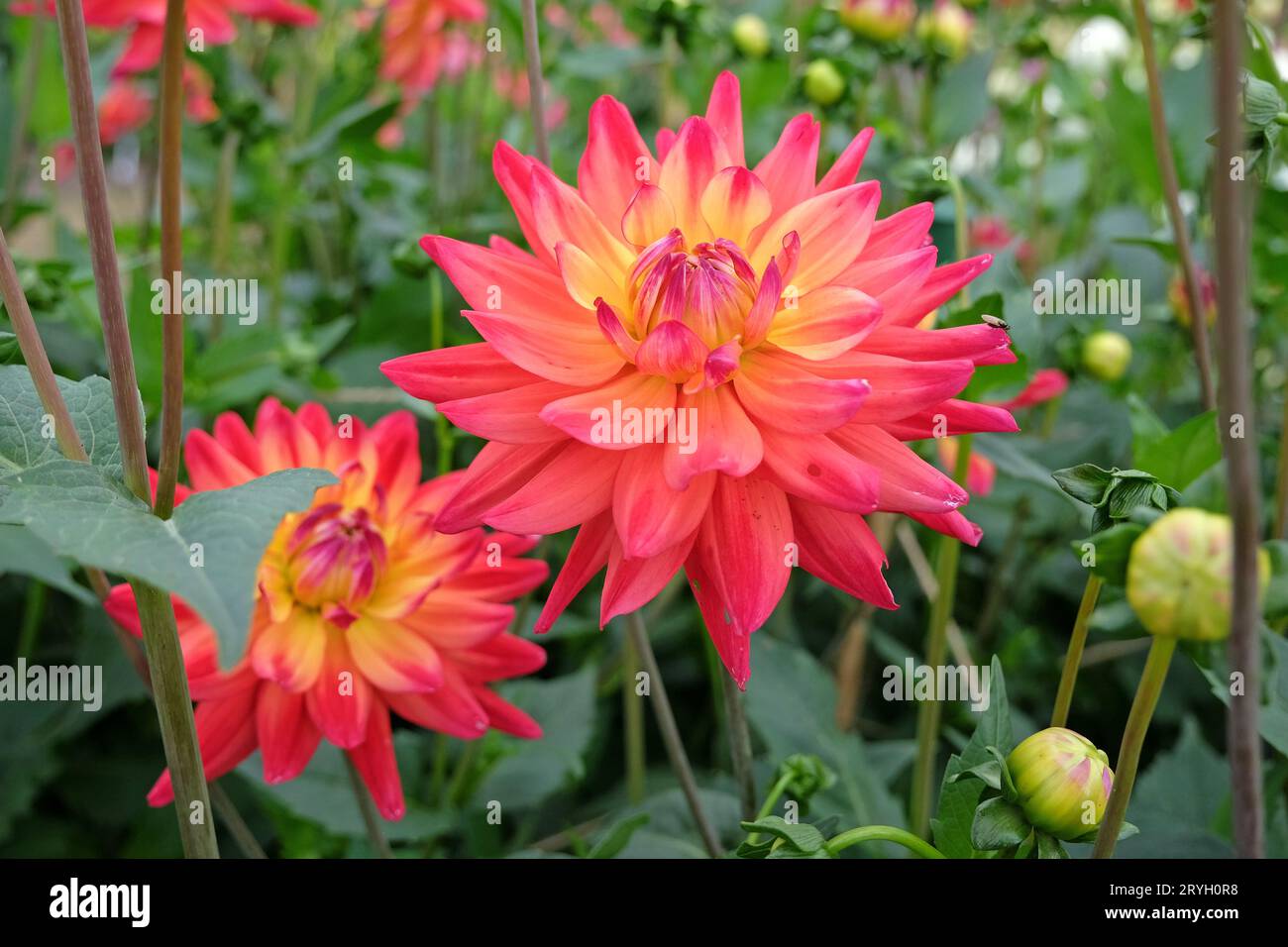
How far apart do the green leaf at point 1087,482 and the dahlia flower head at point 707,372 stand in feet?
0.17

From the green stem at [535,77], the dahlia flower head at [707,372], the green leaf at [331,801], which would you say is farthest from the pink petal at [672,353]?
the green leaf at [331,801]

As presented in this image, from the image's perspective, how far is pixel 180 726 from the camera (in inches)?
22.8

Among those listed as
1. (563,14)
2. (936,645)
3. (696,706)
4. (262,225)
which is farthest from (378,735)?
(563,14)

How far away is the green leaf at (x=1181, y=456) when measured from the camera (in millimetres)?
719

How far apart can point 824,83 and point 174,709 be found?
0.90m

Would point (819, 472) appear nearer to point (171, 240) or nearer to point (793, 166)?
point (793, 166)

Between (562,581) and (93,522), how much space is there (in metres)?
0.24

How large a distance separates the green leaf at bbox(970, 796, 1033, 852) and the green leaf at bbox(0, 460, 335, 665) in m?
0.38

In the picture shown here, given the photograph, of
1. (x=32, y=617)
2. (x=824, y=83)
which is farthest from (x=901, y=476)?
(x=32, y=617)

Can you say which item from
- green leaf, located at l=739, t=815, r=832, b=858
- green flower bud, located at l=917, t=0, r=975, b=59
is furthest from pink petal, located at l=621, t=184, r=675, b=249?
green flower bud, located at l=917, t=0, r=975, b=59

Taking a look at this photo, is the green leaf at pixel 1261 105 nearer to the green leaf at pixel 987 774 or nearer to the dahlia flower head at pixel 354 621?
the green leaf at pixel 987 774

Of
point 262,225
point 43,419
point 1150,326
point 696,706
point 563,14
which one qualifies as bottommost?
point 696,706

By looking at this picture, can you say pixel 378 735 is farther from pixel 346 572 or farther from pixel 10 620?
pixel 10 620

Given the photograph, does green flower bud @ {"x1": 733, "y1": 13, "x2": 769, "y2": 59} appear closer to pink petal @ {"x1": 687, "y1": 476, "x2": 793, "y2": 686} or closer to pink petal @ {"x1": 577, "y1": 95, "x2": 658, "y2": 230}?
pink petal @ {"x1": 577, "y1": 95, "x2": 658, "y2": 230}
